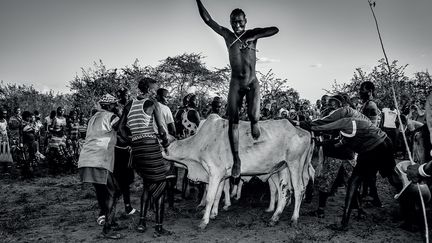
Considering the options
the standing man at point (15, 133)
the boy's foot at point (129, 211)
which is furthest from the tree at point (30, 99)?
the boy's foot at point (129, 211)

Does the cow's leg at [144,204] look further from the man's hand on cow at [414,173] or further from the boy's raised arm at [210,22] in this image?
the man's hand on cow at [414,173]

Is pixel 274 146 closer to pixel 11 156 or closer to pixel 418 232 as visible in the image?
pixel 418 232

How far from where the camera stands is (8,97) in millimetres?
37125

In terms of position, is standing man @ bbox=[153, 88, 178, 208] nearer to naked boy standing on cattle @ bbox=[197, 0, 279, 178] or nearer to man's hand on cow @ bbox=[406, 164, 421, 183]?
naked boy standing on cattle @ bbox=[197, 0, 279, 178]

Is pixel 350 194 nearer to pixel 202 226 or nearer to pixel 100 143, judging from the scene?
pixel 202 226

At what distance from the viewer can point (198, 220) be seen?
574cm

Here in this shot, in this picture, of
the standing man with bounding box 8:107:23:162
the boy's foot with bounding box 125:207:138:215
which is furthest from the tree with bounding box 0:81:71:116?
the boy's foot with bounding box 125:207:138:215

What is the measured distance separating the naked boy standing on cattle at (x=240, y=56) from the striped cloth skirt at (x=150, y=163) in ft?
4.02

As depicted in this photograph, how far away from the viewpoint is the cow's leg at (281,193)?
5.58m

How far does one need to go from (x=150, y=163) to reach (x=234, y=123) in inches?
54.7

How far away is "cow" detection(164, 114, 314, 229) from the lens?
5.51 meters

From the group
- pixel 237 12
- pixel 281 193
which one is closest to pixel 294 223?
pixel 281 193

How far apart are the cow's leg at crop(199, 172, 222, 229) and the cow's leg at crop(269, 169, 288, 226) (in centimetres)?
105

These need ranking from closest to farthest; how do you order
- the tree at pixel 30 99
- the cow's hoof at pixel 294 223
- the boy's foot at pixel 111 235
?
the boy's foot at pixel 111 235 < the cow's hoof at pixel 294 223 < the tree at pixel 30 99
